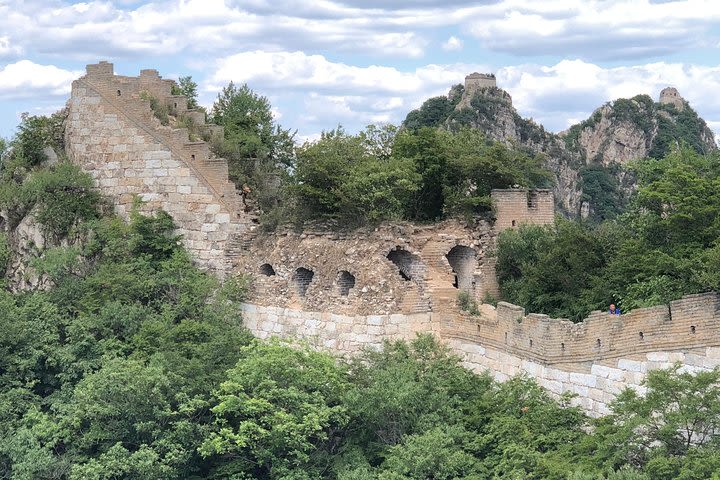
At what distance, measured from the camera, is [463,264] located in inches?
1225

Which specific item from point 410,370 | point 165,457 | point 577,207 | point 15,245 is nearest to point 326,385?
point 410,370

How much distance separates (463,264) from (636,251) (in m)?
5.50

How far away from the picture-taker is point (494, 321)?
27531 millimetres

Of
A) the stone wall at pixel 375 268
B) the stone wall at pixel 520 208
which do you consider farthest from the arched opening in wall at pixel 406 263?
the stone wall at pixel 520 208

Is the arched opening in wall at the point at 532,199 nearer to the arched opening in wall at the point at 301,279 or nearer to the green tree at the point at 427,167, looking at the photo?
the green tree at the point at 427,167

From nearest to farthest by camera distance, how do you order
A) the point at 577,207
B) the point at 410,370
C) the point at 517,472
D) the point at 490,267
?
the point at 517,472 → the point at 410,370 → the point at 490,267 → the point at 577,207

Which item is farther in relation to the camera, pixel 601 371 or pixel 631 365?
pixel 601 371

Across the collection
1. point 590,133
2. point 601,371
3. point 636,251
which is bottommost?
point 601,371

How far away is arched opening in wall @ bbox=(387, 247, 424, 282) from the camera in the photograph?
29.8 m

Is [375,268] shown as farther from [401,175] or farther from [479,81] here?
[479,81]

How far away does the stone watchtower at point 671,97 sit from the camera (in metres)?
84.3

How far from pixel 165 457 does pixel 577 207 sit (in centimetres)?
4611

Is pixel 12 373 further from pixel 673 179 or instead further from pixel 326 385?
pixel 673 179

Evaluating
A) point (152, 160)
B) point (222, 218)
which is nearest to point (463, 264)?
point (222, 218)
